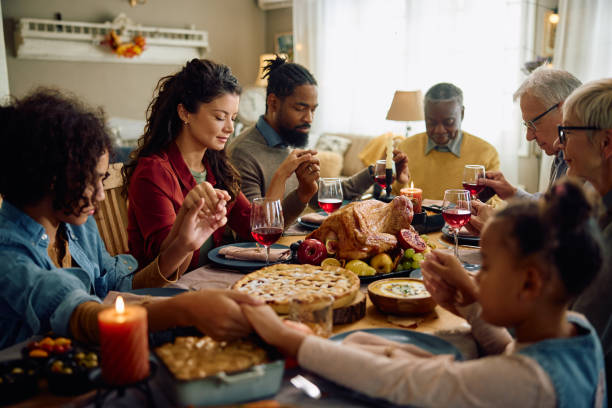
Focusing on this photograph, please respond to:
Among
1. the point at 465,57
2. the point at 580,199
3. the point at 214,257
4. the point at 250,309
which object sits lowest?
the point at 214,257

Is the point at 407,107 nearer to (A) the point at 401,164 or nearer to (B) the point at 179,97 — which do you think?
(A) the point at 401,164

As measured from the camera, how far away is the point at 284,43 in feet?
24.1

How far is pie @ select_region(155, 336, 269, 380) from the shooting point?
87 centimetres

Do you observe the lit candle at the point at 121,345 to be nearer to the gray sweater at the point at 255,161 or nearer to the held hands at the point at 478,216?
the held hands at the point at 478,216

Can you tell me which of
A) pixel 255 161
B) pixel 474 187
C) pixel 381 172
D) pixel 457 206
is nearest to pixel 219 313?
pixel 457 206

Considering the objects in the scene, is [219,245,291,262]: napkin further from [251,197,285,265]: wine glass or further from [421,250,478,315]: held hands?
[421,250,478,315]: held hands

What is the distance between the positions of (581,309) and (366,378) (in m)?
0.69

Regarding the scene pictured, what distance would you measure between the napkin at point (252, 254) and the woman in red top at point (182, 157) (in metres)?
0.31

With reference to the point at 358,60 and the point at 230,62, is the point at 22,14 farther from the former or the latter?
the point at 358,60

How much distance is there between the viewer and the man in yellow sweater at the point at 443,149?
3461 millimetres

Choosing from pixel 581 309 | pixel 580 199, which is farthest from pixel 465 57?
pixel 580 199

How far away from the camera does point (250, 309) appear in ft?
3.29

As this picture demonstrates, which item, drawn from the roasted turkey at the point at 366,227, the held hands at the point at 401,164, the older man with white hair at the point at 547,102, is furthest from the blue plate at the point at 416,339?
the held hands at the point at 401,164

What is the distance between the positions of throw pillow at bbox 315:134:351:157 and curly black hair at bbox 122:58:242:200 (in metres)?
3.89
